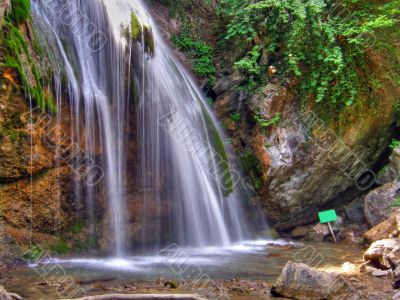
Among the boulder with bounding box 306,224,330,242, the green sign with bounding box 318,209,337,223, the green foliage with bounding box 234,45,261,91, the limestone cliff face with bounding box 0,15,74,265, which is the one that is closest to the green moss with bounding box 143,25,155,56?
the green foliage with bounding box 234,45,261,91

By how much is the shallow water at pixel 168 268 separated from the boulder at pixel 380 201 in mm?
1008

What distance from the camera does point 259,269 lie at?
238 inches

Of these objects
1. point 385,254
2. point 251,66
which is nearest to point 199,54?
point 251,66

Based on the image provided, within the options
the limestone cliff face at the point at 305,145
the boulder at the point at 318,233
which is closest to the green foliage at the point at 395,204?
the limestone cliff face at the point at 305,145

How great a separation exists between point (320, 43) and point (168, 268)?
5386 mm

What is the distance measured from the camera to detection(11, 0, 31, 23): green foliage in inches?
261

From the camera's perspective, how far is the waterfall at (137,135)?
23.9ft

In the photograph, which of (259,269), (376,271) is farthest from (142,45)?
(376,271)

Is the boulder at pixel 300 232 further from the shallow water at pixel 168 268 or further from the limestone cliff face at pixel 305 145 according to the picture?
the shallow water at pixel 168 268

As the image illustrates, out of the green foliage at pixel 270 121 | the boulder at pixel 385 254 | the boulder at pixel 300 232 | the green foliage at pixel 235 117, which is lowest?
the boulder at pixel 385 254

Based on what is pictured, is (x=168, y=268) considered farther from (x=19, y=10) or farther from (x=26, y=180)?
(x=19, y=10)

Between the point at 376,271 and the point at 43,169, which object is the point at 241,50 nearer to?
the point at 43,169

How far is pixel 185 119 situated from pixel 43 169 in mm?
2984

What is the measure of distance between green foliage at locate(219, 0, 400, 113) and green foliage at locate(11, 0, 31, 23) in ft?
13.5
